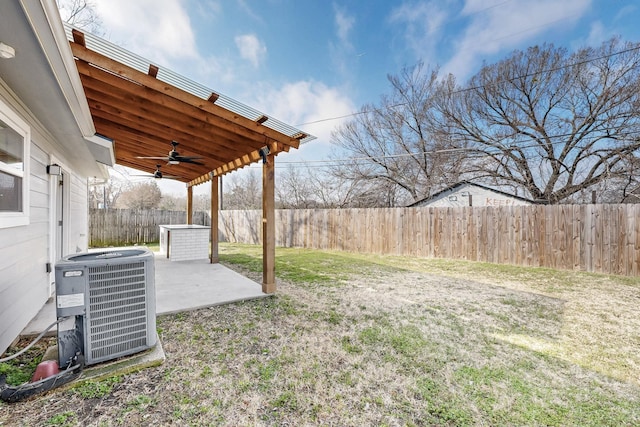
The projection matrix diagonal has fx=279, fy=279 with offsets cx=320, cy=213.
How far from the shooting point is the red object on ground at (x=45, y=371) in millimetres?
1958

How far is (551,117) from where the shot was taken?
39.5ft

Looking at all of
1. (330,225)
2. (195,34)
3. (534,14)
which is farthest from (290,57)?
(534,14)

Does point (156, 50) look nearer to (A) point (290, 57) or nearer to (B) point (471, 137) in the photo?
(A) point (290, 57)

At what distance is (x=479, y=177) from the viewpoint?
1305 centimetres

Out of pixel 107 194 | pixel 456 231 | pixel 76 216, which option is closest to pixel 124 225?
pixel 76 216

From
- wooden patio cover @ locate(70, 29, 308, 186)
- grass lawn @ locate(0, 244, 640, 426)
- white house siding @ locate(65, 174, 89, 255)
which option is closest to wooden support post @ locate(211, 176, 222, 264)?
wooden patio cover @ locate(70, 29, 308, 186)

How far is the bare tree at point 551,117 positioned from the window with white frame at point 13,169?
13.6 m

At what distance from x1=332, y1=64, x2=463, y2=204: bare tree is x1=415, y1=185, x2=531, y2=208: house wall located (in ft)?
3.02

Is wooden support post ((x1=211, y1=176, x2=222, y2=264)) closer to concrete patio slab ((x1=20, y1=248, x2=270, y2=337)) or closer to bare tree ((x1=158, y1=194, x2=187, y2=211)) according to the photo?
concrete patio slab ((x1=20, y1=248, x2=270, y2=337))

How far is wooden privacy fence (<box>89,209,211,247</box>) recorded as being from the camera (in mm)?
10312

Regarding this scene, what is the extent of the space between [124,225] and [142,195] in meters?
13.7

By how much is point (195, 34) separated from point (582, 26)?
1315 cm

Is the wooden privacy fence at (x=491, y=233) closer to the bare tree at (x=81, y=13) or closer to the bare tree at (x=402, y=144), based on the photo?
the bare tree at (x=402, y=144)

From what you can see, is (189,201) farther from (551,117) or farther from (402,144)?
(551,117)
